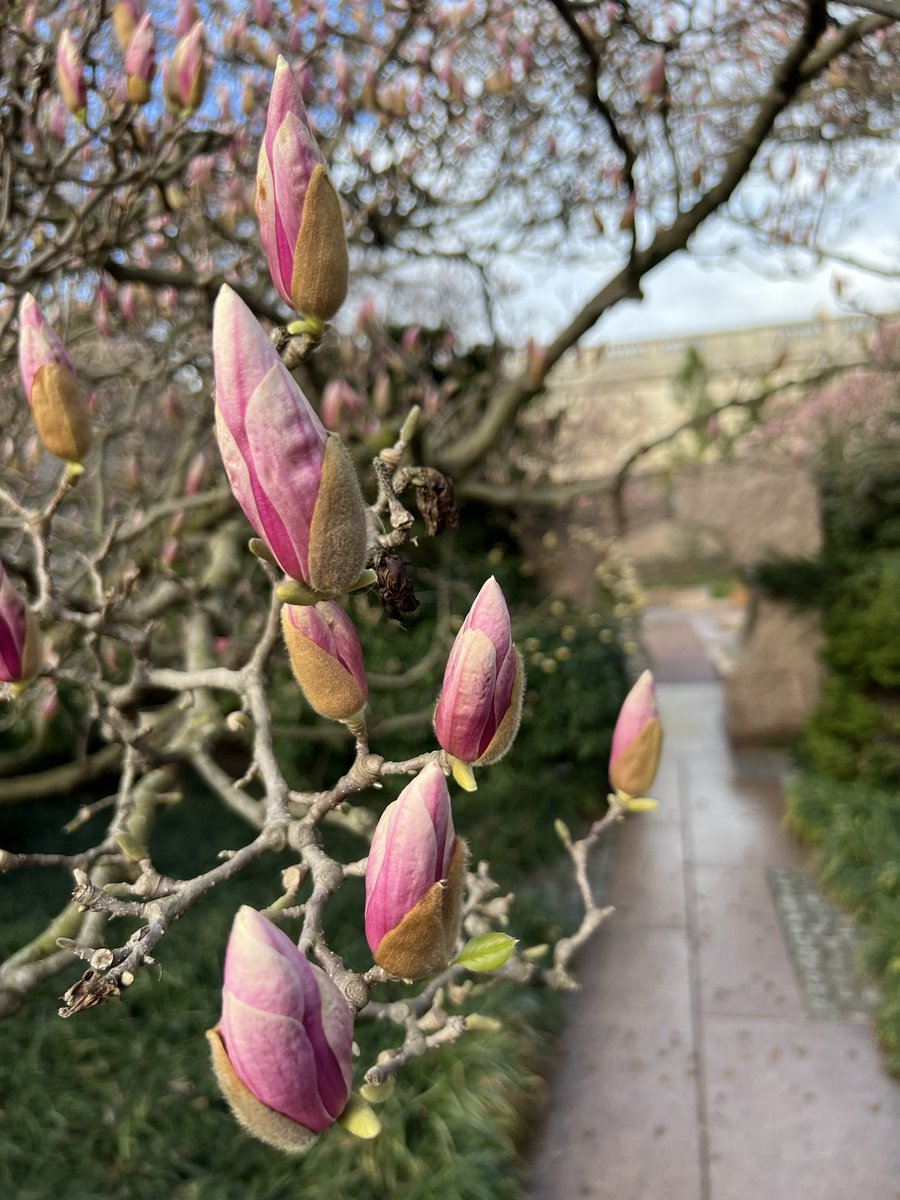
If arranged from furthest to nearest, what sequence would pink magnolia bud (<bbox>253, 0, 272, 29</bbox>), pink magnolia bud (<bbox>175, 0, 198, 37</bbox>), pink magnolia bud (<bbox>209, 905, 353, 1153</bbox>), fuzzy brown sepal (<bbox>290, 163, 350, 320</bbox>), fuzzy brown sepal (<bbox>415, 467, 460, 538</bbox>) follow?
pink magnolia bud (<bbox>253, 0, 272, 29</bbox>) < pink magnolia bud (<bbox>175, 0, 198, 37</bbox>) < fuzzy brown sepal (<bbox>415, 467, 460, 538</bbox>) < fuzzy brown sepal (<bbox>290, 163, 350, 320</bbox>) < pink magnolia bud (<bbox>209, 905, 353, 1153</bbox>)

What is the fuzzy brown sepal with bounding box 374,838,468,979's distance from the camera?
49cm

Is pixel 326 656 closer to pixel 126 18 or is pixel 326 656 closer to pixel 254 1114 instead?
pixel 254 1114

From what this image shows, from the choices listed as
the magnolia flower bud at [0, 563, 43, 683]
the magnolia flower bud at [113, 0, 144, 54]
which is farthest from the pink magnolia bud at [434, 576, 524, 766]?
the magnolia flower bud at [113, 0, 144, 54]

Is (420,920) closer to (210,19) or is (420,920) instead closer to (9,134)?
(9,134)

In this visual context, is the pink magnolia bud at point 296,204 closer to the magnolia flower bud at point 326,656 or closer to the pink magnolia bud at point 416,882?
the magnolia flower bud at point 326,656

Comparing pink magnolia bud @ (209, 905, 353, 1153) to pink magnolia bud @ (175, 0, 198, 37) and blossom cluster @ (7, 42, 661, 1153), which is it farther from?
pink magnolia bud @ (175, 0, 198, 37)

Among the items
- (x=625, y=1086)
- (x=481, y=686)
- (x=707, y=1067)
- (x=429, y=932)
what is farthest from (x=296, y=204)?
(x=707, y=1067)

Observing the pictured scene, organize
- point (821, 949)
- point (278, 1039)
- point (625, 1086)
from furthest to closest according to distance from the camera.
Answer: point (821, 949), point (625, 1086), point (278, 1039)

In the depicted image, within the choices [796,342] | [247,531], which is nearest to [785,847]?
[247,531]

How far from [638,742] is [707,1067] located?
2759mm

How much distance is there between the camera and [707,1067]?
3.03 m

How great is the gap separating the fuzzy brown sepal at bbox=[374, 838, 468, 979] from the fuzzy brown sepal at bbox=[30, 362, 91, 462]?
0.57 m

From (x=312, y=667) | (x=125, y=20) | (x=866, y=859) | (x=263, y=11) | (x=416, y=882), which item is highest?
(x=263, y=11)

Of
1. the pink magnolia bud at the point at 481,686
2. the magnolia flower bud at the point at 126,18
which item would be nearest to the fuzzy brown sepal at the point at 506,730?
the pink magnolia bud at the point at 481,686
